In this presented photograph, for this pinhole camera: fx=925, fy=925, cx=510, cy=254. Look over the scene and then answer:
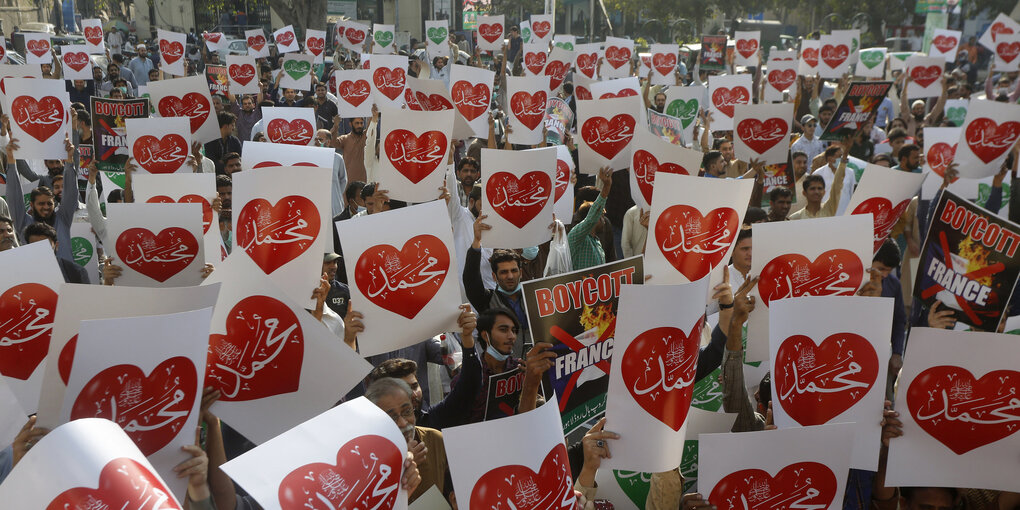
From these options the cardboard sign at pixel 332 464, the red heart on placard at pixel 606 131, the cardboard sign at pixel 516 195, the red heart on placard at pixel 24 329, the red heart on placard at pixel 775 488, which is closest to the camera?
the cardboard sign at pixel 332 464

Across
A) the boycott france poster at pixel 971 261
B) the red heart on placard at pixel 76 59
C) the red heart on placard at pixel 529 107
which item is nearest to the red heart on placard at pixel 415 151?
the red heart on placard at pixel 529 107

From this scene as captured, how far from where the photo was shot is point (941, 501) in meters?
3.96

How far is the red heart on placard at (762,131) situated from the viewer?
8633 mm

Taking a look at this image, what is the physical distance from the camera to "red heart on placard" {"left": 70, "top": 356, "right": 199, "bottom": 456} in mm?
3043

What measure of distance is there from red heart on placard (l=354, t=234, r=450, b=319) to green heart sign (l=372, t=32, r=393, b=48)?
13.8m

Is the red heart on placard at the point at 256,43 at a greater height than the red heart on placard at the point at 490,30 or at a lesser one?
lesser

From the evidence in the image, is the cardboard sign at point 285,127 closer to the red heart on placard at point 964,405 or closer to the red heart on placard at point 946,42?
the red heart on placard at point 964,405

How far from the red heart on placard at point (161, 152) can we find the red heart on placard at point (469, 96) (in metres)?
3.28

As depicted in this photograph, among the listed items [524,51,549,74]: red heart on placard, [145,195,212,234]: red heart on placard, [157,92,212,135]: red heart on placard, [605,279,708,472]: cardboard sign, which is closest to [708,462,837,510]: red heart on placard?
[605,279,708,472]: cardboard sign

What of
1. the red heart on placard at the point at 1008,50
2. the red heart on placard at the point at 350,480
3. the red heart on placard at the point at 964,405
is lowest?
the red heart on placard at the point at 964,405

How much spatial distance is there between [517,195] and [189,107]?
183 inches

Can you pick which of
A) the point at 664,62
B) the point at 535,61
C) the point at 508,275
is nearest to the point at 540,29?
the point at 535,61

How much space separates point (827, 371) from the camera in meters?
3.84

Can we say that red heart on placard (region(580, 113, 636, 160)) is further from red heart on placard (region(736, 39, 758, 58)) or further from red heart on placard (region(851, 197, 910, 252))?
red heart on placard (region(736, 39, 758, 58))
